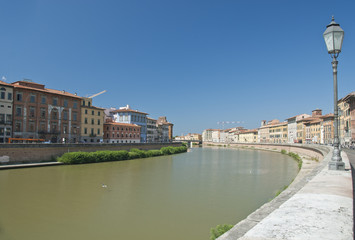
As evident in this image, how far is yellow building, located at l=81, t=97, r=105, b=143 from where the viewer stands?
47531mm

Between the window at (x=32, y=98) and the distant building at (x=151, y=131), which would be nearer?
the window at (x=32, y=98)

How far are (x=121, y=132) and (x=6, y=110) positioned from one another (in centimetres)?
2629

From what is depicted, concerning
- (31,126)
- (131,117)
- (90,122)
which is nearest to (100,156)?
(31,126)

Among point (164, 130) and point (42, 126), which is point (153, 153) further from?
point (164, 130)

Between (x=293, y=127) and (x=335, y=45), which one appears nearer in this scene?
Result: (x=335, y=45)

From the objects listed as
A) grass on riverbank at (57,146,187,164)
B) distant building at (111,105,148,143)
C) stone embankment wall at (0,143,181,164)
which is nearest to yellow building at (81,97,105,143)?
stone embankment wall at (0,143,181,164)

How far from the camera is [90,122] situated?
48.9 m

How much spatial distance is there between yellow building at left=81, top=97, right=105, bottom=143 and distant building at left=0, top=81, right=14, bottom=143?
13294 millimetres

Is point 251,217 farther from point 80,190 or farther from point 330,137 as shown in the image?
point 330,137

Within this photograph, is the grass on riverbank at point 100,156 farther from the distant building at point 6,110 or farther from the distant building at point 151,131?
the distant building at point 151,131

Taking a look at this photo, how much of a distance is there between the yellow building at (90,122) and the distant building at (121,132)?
3.17 m

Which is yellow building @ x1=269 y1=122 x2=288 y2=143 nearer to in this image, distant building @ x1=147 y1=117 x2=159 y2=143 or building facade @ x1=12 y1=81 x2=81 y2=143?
distant building @ x1=147 y1=117 x2=159 y2=143

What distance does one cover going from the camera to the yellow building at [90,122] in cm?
4753

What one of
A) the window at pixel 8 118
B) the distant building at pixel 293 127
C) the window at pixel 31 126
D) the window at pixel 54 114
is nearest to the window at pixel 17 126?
the window at pixel 8 118
